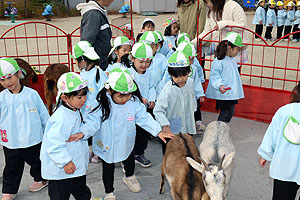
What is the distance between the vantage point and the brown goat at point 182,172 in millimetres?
3275

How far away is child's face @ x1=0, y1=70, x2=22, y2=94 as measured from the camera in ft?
12.0

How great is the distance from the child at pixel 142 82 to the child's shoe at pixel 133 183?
534mm

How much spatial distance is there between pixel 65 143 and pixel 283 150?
1.92 metres

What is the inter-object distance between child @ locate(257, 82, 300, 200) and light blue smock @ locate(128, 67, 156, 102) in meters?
2.08

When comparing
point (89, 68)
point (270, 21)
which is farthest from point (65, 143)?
point (270, 21)

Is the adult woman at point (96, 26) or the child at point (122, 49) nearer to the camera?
the child at point (122, 49)

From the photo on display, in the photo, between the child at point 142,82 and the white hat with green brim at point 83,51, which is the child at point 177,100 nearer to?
the child at point 142,82

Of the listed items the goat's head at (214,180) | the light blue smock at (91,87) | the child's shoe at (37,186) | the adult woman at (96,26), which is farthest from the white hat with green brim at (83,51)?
the goat's head at (214,180)

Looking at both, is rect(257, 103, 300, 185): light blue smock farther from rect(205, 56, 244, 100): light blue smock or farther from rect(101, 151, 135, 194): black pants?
rect(205, 56, 244, 100): light blue smock

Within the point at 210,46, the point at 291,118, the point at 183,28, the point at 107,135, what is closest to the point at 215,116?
the point at 210,46

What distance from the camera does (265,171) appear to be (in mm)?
4656

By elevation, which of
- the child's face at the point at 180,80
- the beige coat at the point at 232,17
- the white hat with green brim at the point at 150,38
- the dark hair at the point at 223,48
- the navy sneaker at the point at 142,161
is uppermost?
the beige coat at the point at 232,17

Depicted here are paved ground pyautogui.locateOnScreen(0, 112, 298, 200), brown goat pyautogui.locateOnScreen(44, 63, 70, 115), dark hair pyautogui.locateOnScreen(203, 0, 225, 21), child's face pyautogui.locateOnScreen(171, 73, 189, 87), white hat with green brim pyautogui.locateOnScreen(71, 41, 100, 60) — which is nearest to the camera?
paved ground pyautogui.locateOnScreen(0, 112, 298, 200)

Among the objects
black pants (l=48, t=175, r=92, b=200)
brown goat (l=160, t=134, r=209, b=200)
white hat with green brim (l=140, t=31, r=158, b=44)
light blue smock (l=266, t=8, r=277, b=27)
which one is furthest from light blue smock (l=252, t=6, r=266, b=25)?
black pants (l=48, t=175, r=92, b=200)
